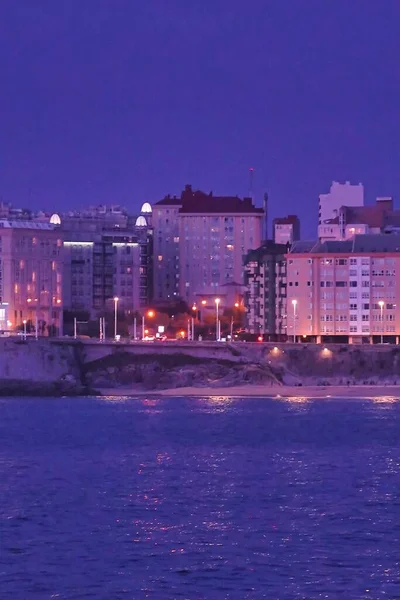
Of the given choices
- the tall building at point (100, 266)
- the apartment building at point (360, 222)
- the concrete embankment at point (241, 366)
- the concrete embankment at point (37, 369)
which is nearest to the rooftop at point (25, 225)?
the tall building at point (100, 266)

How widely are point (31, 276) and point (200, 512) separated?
119 m

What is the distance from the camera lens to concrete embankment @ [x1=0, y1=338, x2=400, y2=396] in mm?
117875

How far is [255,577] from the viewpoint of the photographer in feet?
113

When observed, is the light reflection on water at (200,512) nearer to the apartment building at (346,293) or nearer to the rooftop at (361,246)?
the apartment building at (346,293)

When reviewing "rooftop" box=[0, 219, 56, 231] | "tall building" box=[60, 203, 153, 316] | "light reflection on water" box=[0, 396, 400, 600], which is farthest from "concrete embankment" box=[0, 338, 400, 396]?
"tall building" box=[60, 203, 153, 316]

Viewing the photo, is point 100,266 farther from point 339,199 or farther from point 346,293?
point 346,293

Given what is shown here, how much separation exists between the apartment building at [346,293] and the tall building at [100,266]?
50621 millimetres

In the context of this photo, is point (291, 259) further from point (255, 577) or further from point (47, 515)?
point (255, 577)

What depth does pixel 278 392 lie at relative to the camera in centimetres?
11581

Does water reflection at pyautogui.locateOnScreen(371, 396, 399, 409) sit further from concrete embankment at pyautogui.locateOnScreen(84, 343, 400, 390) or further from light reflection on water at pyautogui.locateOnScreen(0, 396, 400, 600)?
light reflection on water at pyautogui.locateOnScreen(0, 396, 400, 600)

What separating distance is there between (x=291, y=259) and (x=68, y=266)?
53471 millimetres

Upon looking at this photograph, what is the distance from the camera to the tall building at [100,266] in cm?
18788

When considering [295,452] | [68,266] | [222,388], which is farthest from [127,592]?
[68,266]

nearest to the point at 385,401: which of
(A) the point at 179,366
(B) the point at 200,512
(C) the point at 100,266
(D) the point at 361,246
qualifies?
(A) the point at 179,366
